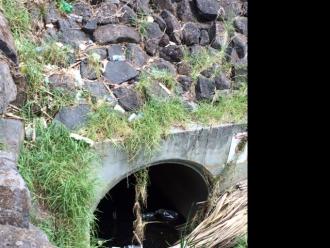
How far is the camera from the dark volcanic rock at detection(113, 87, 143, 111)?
17.2 ft

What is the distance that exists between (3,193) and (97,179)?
1.62 metres

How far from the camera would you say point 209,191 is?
6.00 meters

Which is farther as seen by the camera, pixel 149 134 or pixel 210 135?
pixel 210 135

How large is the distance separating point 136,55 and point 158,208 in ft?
7.92

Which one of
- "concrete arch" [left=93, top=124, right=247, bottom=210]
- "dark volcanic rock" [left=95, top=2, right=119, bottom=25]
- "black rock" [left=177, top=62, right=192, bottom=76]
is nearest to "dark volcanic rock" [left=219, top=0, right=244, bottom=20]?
"black rock" [left=177, top=62, right=192, bottom=76]

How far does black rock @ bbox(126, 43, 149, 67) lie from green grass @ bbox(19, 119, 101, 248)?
53.6 inches

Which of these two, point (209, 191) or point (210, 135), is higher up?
point (210, 135)

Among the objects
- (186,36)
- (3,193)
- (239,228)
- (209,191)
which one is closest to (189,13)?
(186,36)

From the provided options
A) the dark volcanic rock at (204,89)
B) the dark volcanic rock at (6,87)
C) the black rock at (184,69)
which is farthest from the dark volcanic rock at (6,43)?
the dark volcanic rock at (204,89)

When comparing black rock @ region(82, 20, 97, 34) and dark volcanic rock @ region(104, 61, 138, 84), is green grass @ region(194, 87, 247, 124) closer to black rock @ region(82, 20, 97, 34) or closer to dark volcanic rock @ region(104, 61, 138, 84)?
dark volcanic rock @ region(104, 61, 138, 84)

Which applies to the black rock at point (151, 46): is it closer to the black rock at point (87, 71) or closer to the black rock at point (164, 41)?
the black rock at point (164, 41)

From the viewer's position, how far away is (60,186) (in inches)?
175
